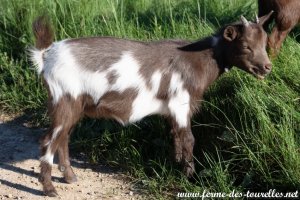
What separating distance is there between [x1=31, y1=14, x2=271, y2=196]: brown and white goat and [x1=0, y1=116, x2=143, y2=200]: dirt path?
22cm

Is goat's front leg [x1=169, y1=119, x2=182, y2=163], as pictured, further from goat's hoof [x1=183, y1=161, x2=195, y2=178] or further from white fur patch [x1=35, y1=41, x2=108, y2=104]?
white fur patch [x1=35, y1=41, x2=108, y2=104]

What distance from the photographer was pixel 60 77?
4.40 metres

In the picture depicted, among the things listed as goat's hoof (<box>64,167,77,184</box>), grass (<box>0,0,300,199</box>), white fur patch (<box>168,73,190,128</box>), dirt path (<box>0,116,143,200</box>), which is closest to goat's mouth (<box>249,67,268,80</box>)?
grass (<box>0,0,300,199</box>)

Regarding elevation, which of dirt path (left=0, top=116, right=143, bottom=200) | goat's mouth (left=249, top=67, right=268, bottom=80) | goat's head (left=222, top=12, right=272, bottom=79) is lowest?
dirt path (left=0, top=116, right=143, bottom=200)

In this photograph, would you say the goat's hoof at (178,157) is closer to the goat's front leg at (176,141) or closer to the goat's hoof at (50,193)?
the goat's front leg at (176,141)

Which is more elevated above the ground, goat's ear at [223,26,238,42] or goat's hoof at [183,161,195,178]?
goat's ear at [223,26,238,42]

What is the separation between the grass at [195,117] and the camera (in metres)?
4.46

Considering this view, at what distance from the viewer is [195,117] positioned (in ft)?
16.7

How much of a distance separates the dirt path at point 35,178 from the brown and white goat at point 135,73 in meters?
0.22

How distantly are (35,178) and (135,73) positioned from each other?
127 centimetres

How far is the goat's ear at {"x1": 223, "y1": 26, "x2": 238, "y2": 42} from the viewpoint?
4467 millimetres

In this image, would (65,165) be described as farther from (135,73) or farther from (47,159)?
(135,73)

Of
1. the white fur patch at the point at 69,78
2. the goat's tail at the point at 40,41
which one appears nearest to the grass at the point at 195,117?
the white fur patch at the point at 69,78

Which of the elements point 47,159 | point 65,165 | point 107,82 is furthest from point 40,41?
point 65,165
